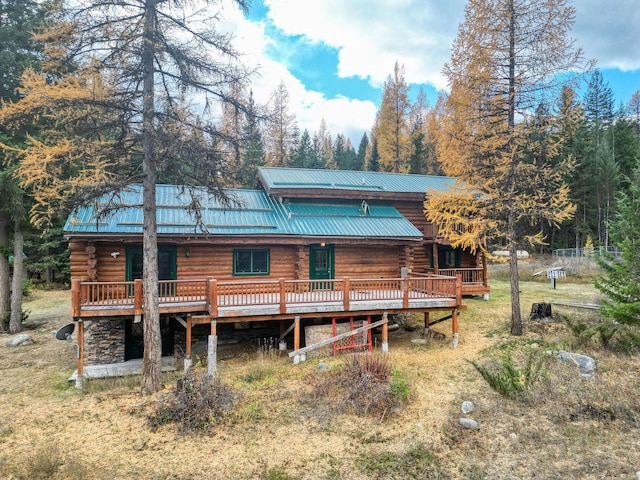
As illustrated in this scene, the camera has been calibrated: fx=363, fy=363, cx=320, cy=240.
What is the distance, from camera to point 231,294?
40.8ft

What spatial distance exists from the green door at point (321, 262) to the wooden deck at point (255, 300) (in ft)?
7.90

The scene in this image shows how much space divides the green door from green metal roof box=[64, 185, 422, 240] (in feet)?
3.47

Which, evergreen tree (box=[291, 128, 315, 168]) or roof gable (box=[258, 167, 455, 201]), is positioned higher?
evergreen tree (box=[291, 128, 315, 168])

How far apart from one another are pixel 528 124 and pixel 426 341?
346 inches

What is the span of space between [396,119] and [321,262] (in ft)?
86.4

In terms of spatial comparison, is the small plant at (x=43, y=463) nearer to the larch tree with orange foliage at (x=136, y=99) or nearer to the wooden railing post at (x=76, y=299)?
the larch tree with orange foliage at (x=136, y=99)

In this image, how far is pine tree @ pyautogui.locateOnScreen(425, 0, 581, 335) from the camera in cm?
1266

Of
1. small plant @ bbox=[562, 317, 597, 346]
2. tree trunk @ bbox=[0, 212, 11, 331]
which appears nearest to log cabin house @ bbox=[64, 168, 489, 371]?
small plant @ bbox=[562, 317, 597, 346]

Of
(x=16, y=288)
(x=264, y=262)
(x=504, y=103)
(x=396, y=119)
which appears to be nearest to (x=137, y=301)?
(x=264, y=262)

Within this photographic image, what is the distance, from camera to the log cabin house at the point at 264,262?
1196cm

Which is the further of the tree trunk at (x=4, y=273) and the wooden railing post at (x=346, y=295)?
the tree trunk at (x=4, y=273)

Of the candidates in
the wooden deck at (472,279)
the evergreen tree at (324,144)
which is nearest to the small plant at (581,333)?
the wooden deck at (472,279)

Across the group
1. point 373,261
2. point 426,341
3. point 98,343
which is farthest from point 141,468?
point 373,261

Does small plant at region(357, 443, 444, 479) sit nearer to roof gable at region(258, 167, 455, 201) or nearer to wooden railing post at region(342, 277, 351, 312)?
wooden railing post at region(342, 277, 351, 312)
